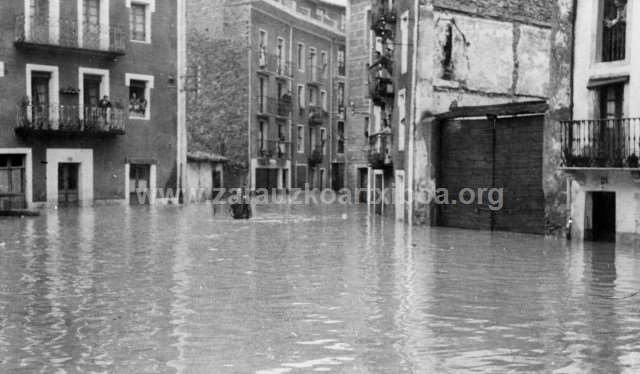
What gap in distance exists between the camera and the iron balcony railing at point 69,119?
3334cm

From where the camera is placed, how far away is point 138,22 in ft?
123

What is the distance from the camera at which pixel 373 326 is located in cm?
898

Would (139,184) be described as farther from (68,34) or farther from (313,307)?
(313,307)

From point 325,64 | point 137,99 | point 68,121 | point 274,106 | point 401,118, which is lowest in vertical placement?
point 401,118

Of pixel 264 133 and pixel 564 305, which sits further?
pixel 264 133

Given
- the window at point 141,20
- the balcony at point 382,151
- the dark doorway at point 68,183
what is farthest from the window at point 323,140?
the dark doorway at point 68,183


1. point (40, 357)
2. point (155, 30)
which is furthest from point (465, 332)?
point (155, 30)

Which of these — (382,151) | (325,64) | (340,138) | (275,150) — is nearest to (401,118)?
(382,151)

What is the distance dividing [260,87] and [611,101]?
35.0 metres

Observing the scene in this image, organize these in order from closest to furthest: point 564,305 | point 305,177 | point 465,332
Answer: point 465,332 < point 564,305 < point 305,177

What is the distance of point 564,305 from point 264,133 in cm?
4403

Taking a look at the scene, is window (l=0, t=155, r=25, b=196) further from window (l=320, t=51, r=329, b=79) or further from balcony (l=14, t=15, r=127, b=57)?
window (l=320, t=51, r=329, b=79)

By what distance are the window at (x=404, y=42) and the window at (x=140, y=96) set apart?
521 inches

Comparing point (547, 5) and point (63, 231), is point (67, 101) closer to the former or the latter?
point (63, 231)
